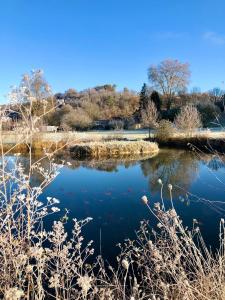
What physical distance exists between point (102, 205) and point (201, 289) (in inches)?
218

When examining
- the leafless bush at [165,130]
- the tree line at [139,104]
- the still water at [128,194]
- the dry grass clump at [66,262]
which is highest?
the tree line at [139,104]

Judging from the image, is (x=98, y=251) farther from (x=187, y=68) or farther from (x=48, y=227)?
(x=187, y=68)

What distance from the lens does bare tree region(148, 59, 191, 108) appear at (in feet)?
146

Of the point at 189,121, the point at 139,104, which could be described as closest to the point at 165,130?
the point at 189,121

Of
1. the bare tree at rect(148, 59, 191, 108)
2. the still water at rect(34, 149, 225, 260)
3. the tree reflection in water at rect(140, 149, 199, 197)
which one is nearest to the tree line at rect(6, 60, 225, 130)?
the bare tree at rect(148, 59, 191, 108)

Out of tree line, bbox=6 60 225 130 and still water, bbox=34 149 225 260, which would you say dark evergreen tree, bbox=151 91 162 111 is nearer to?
tree line, bbox=6 60 225 130

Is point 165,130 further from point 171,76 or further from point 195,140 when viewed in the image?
point 171,76

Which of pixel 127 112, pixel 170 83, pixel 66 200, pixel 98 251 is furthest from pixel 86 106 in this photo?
pixel 98 251

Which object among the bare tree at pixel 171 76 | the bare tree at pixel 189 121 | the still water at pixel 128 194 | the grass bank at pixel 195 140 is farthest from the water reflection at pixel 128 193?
the bare tree at pixel 171 76

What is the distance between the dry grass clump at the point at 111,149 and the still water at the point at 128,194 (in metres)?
3.62

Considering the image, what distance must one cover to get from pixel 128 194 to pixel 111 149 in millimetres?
10549

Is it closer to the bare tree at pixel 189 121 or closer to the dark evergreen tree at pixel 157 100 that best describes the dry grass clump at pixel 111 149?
the bare tree at pixel 189 121

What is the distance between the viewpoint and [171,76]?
44750mm

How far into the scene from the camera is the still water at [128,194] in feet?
19.3
